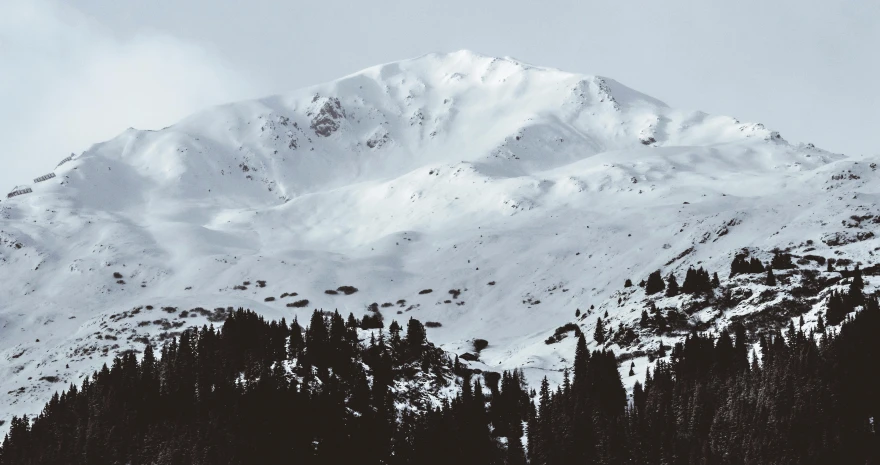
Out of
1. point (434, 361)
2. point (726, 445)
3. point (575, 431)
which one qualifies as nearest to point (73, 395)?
point (434, 361)

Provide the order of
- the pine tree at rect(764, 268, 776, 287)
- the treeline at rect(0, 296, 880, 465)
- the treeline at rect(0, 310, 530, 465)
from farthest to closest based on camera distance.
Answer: the pine tree at rect(764, 268, 776, 287), the treeline at rect(0, 310, 530, 465), the treeline at rect(0, 296, 880, 465)

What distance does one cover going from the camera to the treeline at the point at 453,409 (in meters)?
110

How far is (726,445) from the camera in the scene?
108m

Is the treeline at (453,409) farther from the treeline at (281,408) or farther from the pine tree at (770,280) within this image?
the pine tree at (770,280)

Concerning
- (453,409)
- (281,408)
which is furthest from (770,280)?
(281,408)

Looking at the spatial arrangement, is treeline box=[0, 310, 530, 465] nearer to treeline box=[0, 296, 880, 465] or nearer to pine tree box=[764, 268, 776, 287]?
treeline box=[0, 296, 880, 465]

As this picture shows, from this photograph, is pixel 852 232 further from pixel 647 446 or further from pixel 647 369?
pixel 647 446

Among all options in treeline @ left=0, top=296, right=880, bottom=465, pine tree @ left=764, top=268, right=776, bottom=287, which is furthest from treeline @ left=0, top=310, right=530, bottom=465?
pine tree @ left=764, top=268, right=776, bottom=287

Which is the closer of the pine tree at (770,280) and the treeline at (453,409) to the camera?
the treeline at (453,409)

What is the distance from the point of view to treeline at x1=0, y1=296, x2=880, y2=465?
109750 millimetres

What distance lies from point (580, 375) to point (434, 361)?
81.6 feet

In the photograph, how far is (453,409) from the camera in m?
126

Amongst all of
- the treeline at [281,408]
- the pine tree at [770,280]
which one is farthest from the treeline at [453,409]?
the pine tree at [770,280]

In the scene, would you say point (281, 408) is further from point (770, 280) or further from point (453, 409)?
point (770, 280)
